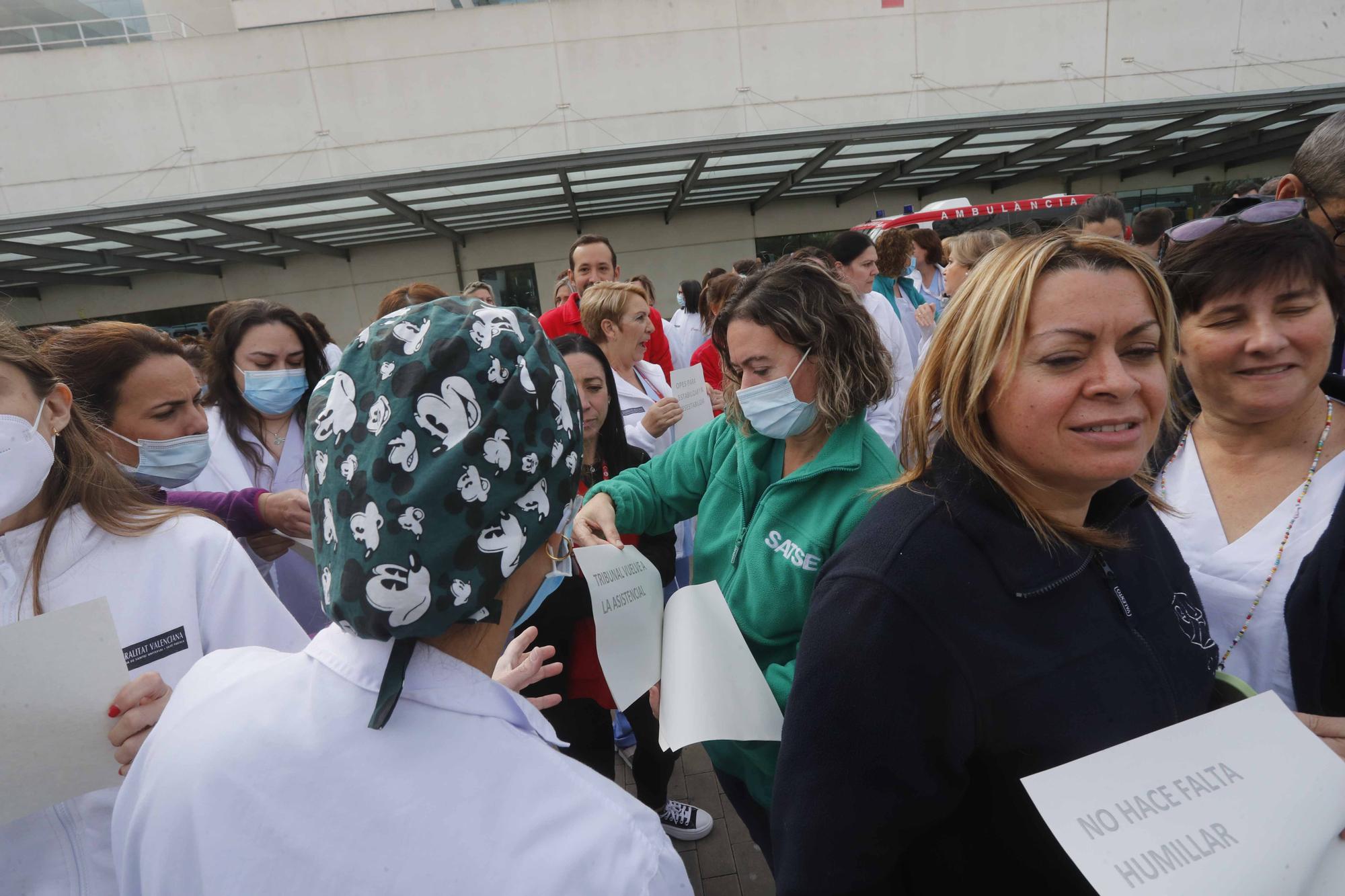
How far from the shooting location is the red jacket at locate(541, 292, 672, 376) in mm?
4758

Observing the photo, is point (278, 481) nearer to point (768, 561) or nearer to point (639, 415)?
point (639, 415)

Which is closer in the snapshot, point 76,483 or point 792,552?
point 76,483

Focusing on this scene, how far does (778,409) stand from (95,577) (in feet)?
5.67

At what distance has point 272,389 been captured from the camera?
315 cm

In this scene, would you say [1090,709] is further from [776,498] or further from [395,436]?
[395,436]

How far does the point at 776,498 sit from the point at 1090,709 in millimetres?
913

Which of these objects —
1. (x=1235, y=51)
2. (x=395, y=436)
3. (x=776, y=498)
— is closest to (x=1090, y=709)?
(x=776, y=498)

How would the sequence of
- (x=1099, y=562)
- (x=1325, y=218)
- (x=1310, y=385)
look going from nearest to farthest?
(x=1099, y=562), (x=1310, y=385), (x=1325, y=218)

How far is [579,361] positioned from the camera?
305 centimetres

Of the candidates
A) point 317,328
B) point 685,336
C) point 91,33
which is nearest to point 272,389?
point 317,328

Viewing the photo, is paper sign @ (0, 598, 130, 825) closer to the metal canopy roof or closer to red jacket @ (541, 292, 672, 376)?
red jacket @ (541, 292, 672, 376)

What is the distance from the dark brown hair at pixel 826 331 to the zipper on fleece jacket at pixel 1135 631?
837mm

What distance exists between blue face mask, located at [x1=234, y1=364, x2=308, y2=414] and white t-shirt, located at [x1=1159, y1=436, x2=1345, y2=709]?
134 inches

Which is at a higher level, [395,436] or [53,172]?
[53,172]
